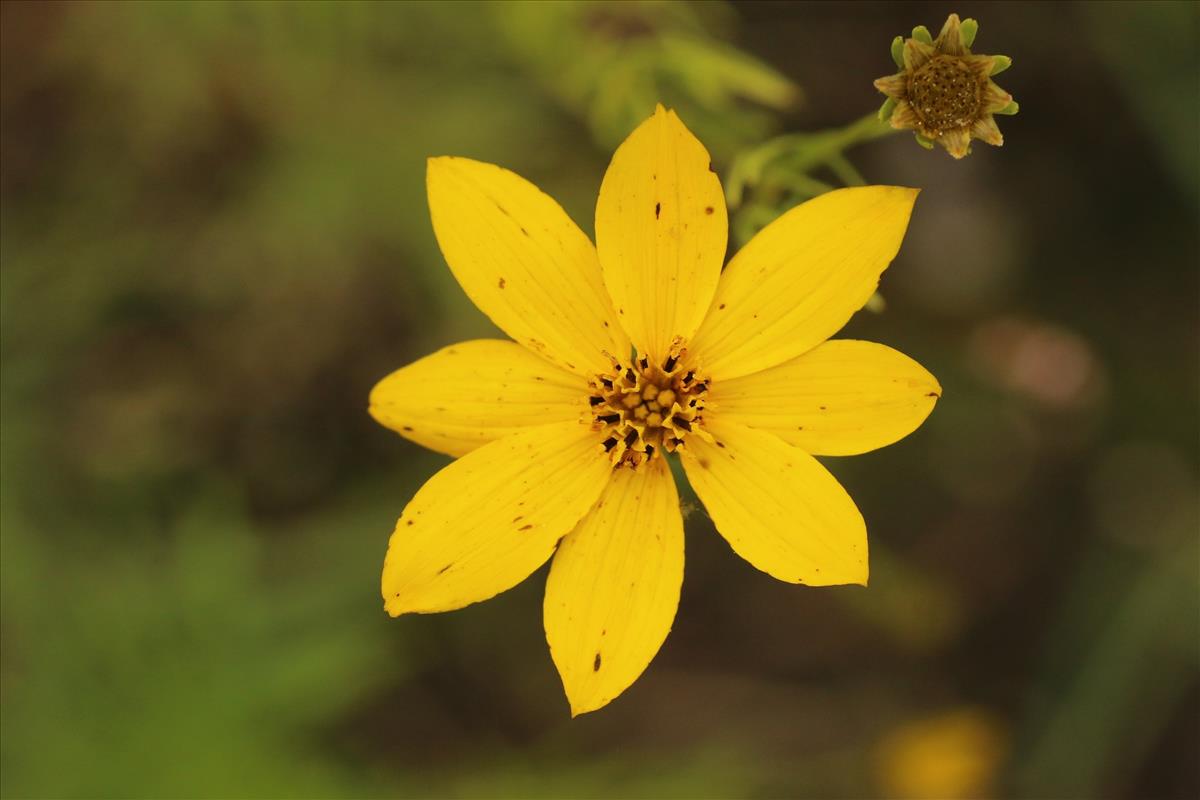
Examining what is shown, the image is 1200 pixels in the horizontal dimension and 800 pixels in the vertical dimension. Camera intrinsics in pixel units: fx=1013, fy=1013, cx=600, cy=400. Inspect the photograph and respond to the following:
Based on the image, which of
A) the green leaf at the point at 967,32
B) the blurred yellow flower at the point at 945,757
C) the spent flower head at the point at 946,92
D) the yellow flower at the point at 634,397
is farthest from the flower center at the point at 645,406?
the blurred yellow flower at the point at 945,757

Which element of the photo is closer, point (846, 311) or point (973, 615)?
point (846, 311)

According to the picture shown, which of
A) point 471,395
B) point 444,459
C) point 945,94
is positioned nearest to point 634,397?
point 471,395

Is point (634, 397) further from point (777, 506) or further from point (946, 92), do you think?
point (946, 92)

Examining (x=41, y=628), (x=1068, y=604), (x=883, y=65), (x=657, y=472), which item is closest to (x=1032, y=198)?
(x=883, y=65)

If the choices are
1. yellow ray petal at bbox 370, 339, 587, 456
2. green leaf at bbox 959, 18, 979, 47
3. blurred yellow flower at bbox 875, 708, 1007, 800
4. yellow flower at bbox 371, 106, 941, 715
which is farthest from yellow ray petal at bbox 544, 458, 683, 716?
blurred yellow flower at bbox 875, 708, 1007, 800

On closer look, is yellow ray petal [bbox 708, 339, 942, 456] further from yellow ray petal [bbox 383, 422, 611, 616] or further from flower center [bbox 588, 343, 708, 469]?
yellow ray petal [bbox 383, 422, 611, 616]

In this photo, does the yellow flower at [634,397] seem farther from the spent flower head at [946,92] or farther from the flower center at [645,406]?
the spent flower head at [946,92]

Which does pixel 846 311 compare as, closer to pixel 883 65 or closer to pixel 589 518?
pixel 589 518
